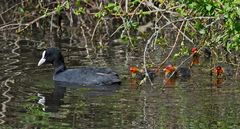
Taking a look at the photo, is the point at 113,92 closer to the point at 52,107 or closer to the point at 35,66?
the point at 52,107

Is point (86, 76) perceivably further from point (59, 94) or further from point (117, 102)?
point (117, 102)

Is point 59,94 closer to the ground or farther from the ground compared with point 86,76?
closer to the ground

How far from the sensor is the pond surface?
461 inches

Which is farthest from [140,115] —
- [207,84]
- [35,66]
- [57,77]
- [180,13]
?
[35,66]

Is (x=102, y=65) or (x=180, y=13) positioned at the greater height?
(x=180, y=13)

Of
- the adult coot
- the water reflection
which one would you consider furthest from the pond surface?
the adult coot

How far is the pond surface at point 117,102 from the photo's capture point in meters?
11.7

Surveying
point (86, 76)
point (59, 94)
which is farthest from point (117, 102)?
point (86, 76)

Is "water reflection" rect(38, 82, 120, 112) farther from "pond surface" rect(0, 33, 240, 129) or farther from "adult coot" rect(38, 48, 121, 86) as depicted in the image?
"adult coot" rect(38, 48, 121, 86)

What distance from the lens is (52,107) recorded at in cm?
1317

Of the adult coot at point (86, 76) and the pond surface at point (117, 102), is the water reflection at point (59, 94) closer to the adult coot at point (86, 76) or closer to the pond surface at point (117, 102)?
the pond surface at point (117, 102)

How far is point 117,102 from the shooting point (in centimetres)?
1326

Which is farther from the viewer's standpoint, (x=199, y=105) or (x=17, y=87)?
(x=17, y=87)

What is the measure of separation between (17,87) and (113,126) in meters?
3.73
